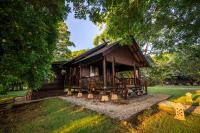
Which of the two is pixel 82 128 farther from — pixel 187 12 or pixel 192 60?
pixel 192 60

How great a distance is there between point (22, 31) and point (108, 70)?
14165 millimetres

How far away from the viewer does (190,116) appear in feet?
22.7

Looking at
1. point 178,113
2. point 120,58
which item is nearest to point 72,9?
point 178,113

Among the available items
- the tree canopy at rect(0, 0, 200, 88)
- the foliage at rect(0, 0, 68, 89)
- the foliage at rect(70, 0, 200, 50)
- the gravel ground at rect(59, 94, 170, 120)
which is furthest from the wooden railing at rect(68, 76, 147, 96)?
the foliage at rect(0, 0, 68, 89)

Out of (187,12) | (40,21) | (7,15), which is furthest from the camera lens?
(187,12)

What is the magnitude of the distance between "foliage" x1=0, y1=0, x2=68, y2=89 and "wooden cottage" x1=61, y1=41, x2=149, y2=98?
5956mm

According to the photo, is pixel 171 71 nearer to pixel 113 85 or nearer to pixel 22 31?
pixel 113 85

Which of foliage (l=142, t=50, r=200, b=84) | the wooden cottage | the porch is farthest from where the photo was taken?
foliage (l=142, t=50, r=200, b=84)

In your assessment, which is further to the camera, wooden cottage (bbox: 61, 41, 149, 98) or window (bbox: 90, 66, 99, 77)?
window (bbox: 90, 66, 99, 77)

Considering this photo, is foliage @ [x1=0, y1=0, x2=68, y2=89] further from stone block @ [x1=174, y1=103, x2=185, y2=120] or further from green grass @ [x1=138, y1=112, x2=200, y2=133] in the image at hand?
stone block @ [x1=174, y1=103, x2=185, y2=120]

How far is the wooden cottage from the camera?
39.9 feet

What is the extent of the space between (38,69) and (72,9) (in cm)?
309

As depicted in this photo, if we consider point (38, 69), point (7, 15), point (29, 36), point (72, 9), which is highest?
point (72, 9)

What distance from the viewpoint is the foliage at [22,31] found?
5.06m
